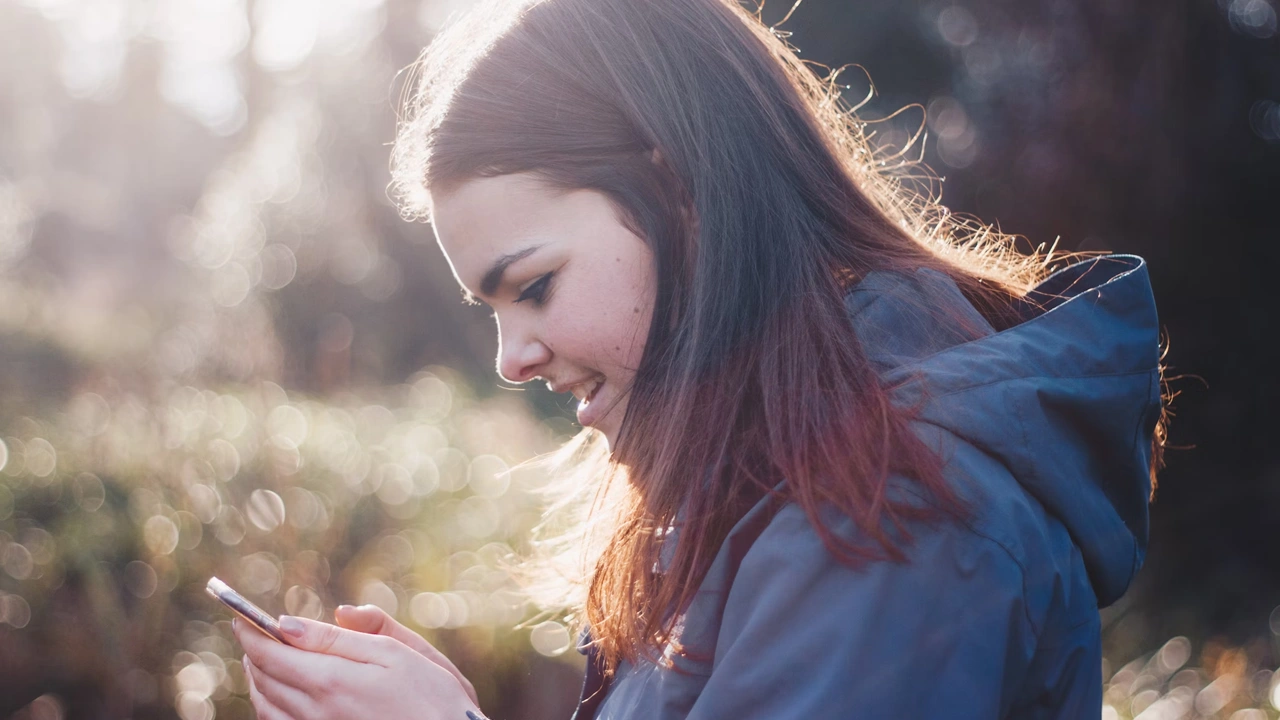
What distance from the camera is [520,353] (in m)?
1.79

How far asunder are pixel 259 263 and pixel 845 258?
1064 cm

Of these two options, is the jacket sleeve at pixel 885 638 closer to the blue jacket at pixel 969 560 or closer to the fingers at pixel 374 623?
the blue jacket at pixel 969 560

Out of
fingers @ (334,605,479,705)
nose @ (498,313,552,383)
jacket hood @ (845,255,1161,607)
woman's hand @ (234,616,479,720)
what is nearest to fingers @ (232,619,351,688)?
woman's hand @ (234,616,479,720)

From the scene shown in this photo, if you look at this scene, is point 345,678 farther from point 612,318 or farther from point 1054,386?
point 1054,386

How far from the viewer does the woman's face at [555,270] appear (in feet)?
5.53

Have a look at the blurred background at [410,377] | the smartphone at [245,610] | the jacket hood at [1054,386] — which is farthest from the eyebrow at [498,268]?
the blurred background at [410,377]

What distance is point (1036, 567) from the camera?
1.17 meters

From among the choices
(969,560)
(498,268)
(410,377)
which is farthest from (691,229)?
(410,377)

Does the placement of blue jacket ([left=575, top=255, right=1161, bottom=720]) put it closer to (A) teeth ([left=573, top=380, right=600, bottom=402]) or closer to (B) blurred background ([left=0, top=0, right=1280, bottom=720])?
(A) teeth ([left=573, top=380, right=600, bottom=402])

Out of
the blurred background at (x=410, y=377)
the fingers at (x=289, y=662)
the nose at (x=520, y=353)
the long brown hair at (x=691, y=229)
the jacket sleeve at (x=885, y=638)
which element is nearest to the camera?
the jacket sleeve at (x=885, y=638)

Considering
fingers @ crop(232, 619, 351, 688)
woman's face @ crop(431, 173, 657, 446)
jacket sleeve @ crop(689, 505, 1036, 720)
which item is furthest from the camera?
woman's face @ crop(431, 173, 657, 446)

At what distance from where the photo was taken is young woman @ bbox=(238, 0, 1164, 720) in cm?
117

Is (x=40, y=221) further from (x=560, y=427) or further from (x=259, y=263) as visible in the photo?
(x=560, y=427)

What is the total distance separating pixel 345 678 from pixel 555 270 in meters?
0.78
